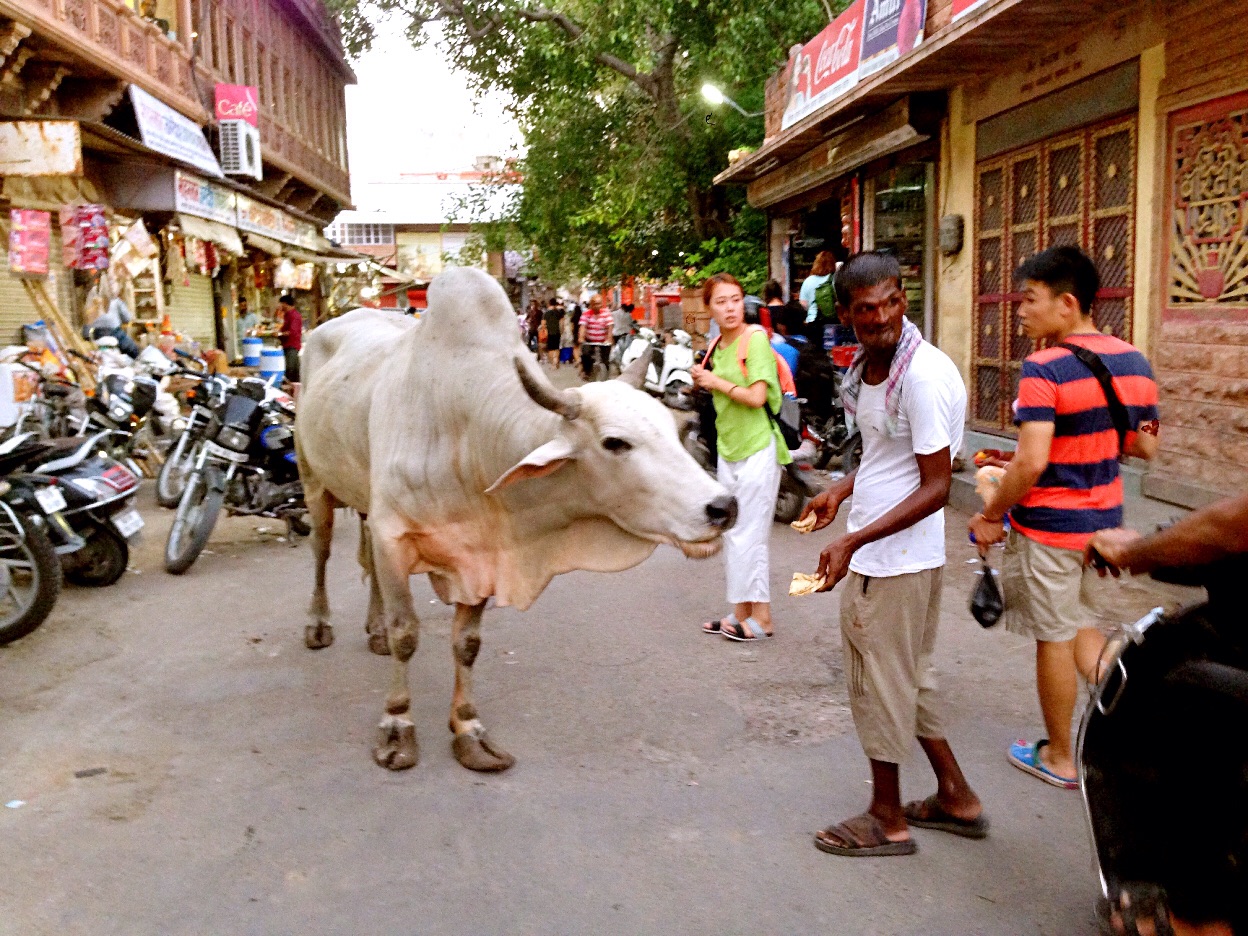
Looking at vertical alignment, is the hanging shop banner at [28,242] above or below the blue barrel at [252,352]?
above

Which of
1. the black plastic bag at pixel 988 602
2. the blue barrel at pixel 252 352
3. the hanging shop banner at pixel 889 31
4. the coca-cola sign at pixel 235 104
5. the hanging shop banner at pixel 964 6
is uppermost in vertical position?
the coca-cola sign at pixel 235 104

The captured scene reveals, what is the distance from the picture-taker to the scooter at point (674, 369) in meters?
12.2

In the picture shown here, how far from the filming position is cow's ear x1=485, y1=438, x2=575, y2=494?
344cm

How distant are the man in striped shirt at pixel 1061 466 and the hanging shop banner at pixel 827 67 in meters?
7.27

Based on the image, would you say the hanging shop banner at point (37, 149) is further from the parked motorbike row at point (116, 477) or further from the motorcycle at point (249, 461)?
the motorcycle at point (249, 461)

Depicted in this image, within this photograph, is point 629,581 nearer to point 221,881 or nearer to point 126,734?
point 126,734

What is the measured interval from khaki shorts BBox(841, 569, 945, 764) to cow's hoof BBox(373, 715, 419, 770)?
5.36 ft

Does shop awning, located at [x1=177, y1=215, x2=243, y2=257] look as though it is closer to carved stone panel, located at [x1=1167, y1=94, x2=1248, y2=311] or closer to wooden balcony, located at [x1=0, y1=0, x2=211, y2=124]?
wooden balcony, located at [x1=0, y1=0, x2=211, y2=124]

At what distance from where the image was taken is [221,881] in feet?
10.1

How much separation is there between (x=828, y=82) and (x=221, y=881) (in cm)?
995

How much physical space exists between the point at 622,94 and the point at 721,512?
54.5 ft

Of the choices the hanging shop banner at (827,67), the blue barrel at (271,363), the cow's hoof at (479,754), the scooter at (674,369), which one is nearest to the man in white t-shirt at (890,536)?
the cow's hoof at (479,754)

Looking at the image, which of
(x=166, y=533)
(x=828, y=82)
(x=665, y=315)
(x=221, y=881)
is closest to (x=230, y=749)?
(x=221, y=881)

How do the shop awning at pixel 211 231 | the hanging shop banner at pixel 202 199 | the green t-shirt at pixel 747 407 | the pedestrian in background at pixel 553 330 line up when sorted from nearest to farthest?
the green t-shirt at pixel 747 407
the hanging shop banner at pixel 202 199
the shop awning at pixel 211 231
the pedestrian in background at pixel 553 330
